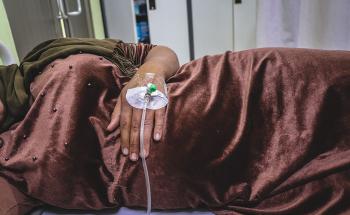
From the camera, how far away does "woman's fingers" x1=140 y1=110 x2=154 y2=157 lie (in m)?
0.64

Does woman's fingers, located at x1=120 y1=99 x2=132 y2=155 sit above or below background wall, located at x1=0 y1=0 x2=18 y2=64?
below

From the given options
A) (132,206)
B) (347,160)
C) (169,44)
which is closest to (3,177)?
(132,206)

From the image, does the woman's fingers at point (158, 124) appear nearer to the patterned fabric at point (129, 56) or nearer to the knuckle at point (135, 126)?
the knuckle at point (135, 126)

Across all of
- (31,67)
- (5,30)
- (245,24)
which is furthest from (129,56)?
(245,24)

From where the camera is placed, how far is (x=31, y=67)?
0.78 m

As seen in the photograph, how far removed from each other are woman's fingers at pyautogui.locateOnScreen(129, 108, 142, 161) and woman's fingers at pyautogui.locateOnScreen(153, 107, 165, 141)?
4 centimetres

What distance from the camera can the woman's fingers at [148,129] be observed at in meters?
0.64

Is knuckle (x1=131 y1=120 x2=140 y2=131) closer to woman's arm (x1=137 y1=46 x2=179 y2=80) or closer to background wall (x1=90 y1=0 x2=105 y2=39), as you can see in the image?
woman's arm (x1=137 y1=46 x2=179 y2=80)

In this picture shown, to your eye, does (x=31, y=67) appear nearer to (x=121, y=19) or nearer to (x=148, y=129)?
(x=148, y=129)

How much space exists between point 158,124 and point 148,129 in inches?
1.0

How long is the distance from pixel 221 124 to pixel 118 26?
1935 millimetres

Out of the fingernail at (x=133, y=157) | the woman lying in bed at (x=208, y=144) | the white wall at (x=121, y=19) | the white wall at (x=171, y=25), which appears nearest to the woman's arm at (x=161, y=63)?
the woman lying in bed at (x=208, y=144)

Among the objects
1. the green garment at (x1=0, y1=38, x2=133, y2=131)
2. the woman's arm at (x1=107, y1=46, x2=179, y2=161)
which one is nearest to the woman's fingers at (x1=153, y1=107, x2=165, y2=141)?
the woman's arm at (x1=107, y1=46, x2=179, y2=161)

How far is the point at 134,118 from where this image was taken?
0.67m
